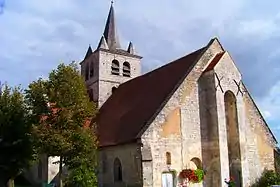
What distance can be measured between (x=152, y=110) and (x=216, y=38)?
21.6ft

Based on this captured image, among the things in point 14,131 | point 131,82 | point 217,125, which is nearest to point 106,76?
point 131,82

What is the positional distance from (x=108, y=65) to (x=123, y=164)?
13.9 meters

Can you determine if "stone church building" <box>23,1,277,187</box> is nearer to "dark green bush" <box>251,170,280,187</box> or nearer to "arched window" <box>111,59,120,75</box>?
"dark green bush" <box>251,170,280,187</box>

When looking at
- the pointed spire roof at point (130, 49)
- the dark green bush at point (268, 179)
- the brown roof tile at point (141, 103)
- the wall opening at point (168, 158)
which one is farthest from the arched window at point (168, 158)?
the pointed spire roof at point (130, 49)

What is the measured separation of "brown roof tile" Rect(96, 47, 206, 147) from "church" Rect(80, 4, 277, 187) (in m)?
0.08

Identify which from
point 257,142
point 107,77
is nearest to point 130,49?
point 107,77

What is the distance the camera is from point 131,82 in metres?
32.7

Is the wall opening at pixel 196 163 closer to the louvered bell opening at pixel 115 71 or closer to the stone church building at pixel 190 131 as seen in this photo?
the stone church building at pixel 190 131

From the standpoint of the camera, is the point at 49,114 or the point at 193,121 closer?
the point at 49,114

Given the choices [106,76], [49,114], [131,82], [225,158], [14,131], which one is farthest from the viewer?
[106,76]

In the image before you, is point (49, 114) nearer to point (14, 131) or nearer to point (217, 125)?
point (14, 131)

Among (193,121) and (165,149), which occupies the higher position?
(193,121)

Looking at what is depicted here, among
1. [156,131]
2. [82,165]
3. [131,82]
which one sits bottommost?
[82,165]

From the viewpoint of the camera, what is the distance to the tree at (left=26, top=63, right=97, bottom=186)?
817 inches
